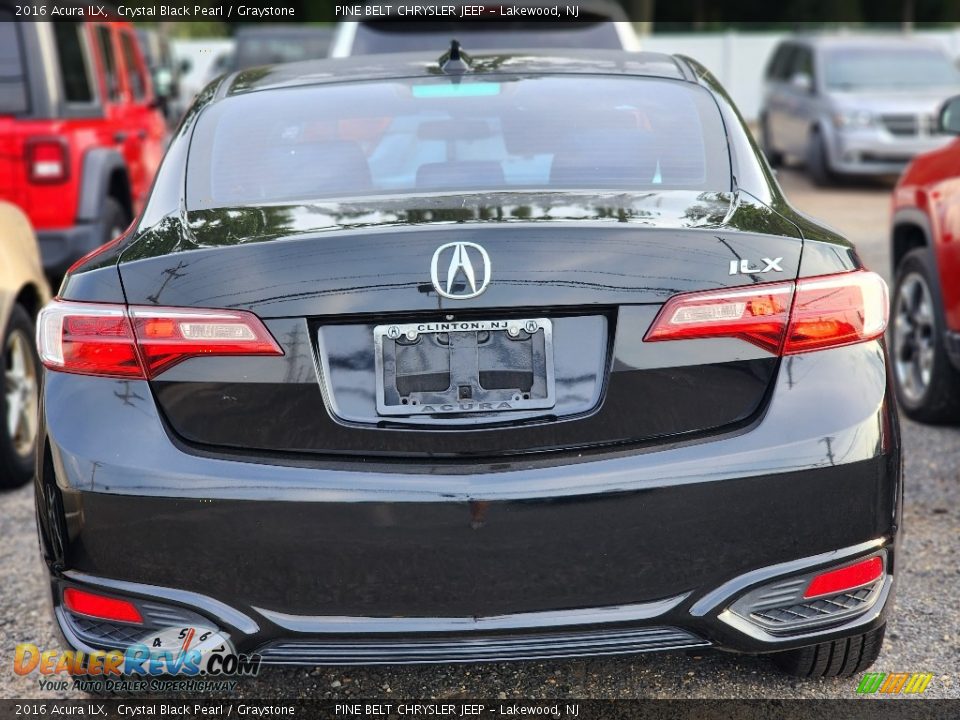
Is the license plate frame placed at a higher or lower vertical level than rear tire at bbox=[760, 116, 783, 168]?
higher

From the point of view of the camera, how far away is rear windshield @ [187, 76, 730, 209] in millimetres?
3025

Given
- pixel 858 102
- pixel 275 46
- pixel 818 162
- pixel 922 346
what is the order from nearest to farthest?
pixel 922 346
pixel 858 102
pixel 818 162
pixel 275 46

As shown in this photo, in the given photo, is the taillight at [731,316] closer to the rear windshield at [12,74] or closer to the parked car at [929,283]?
the parked car at [929,283]

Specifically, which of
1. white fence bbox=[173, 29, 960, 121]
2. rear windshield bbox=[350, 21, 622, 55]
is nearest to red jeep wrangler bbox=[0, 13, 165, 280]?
rear windshield bbox=[350, 21, 622, 55]

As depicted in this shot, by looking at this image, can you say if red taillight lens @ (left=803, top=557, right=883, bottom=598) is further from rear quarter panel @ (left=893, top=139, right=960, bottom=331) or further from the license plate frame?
rear quarter panel @ (left=893, top=139, right=960, bottom=331)

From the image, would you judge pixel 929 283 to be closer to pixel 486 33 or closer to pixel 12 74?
pixel 486 33

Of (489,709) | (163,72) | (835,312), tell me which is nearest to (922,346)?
(835,312)

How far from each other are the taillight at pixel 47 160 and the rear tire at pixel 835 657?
192 inches

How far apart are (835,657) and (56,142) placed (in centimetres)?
506

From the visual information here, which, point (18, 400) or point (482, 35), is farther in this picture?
point (482, 35)

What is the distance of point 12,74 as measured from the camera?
6488 mm

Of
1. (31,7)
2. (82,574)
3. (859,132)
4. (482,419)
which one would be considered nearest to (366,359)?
(482,419)

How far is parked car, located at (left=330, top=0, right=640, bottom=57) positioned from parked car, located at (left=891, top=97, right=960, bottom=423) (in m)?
3.05

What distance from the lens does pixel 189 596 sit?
8.16 ft
